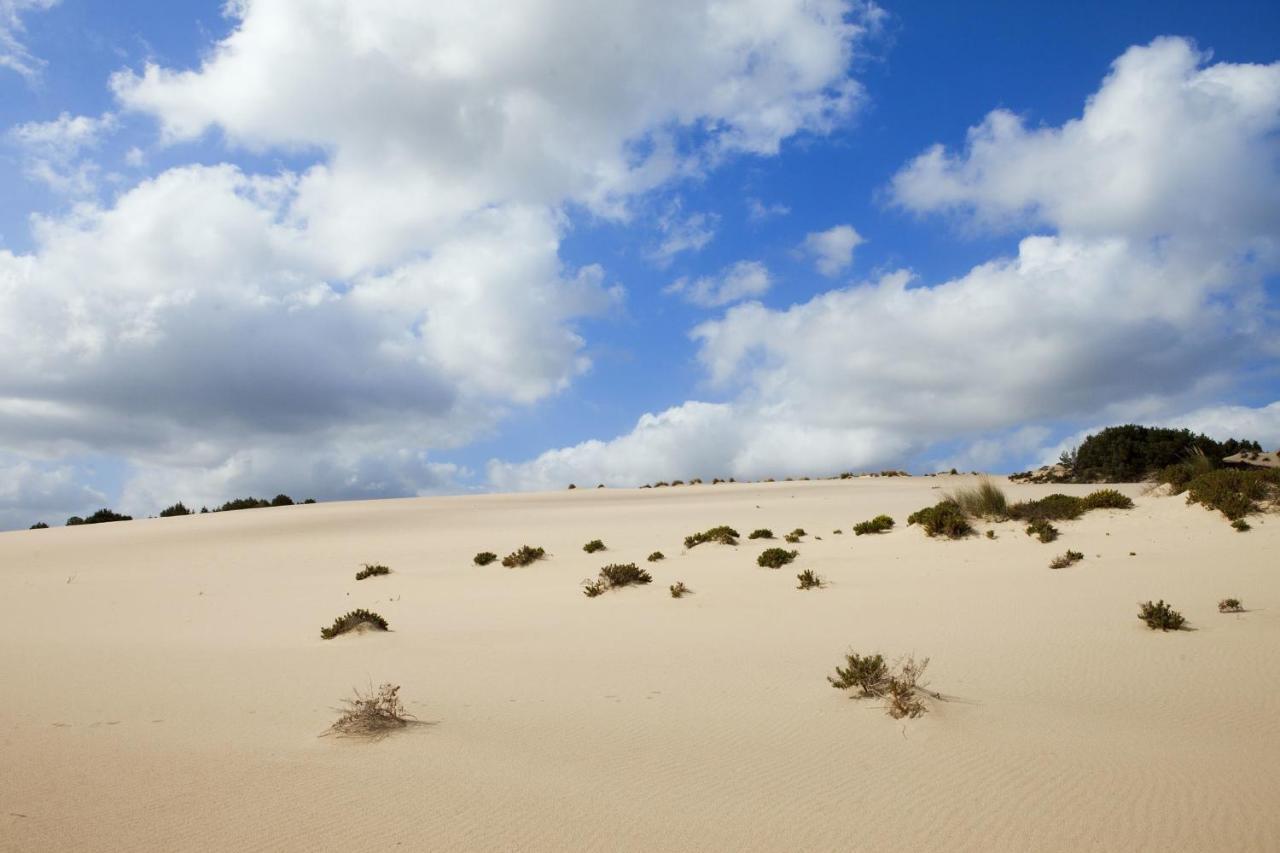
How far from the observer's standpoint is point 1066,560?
12.4 m

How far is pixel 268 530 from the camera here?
27.6 m

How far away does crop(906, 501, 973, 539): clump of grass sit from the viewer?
15305 mm

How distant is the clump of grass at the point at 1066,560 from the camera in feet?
40.0

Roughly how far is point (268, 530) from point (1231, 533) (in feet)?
99.0

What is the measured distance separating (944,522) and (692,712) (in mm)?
11443

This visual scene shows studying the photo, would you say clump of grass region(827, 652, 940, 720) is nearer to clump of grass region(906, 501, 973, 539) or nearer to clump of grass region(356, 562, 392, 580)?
clump of grass region(906, 501, 973, 539)

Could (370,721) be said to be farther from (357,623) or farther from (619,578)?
(619,578)

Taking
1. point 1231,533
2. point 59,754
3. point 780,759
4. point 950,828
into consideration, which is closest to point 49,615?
point 59,754

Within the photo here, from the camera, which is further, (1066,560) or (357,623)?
(1066,560)

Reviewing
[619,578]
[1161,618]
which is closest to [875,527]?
[619,578]

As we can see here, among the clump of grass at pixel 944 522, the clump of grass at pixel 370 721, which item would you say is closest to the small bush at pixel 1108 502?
the clump of grass at pixel 944 522

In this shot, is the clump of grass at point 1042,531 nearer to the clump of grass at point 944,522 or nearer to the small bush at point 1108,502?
the clump of grass at point 944,522

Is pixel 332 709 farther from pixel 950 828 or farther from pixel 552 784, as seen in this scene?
pixel 950 828

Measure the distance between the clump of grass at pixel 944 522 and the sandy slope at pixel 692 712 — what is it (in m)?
0.79
